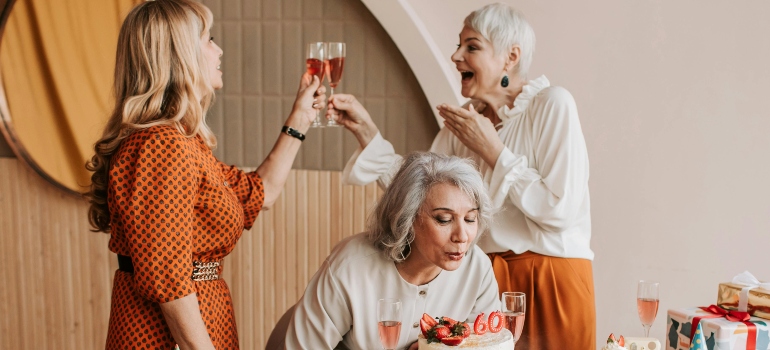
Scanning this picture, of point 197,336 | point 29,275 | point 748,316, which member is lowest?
point 29,275

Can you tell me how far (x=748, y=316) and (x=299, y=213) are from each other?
2.27 m

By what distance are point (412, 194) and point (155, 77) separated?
71cm

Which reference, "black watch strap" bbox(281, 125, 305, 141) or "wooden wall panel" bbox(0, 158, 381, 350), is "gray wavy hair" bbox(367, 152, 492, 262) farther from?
"wooden wall panel" bbox(0, 158, 381, 350)

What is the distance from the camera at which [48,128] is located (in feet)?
12.5

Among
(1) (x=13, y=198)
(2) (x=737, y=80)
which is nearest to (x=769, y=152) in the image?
(2) (x=737, y=80)

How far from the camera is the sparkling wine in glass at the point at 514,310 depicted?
1.79 m

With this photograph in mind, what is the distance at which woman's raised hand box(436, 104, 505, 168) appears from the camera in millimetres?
2361

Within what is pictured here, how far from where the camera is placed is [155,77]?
6.33ft

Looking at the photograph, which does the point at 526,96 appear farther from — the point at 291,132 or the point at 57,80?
the point at 57,80

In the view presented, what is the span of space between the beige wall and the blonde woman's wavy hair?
4.96 ft

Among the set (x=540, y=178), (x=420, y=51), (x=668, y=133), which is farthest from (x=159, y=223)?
(x=668, y=133)

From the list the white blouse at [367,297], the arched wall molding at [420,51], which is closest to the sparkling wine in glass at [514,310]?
the white blouse at [367,297]

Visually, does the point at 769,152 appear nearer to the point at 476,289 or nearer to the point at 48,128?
the point at 476,289

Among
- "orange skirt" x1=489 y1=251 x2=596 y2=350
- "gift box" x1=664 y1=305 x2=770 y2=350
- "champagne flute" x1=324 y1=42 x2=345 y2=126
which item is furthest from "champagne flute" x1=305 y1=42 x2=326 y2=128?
"gift box" x1=664 y1=305 x2=770 y2=350
